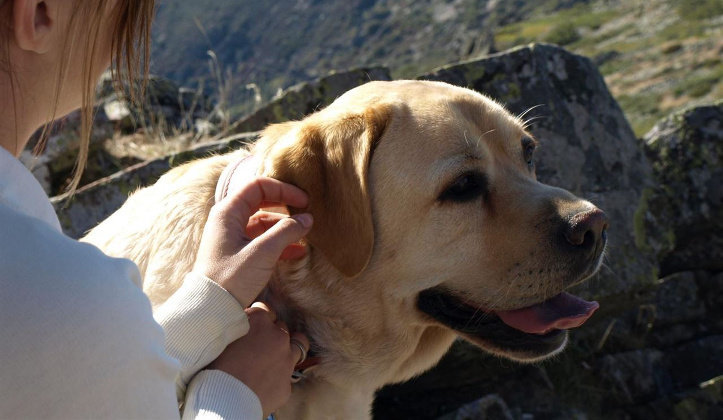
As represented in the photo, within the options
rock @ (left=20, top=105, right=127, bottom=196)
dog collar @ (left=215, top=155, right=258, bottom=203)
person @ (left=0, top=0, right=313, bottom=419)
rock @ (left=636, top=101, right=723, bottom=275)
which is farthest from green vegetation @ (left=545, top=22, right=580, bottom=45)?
person @ (left=0, top=0, right=313, bottom=419)

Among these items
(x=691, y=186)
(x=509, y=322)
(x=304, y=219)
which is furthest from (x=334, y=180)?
(x=691, y=186)

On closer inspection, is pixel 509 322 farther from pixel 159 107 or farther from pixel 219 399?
pixel 159 107

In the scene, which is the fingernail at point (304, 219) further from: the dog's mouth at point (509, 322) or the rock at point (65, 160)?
the rock at point (65, 160)

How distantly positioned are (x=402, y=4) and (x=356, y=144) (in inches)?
4821

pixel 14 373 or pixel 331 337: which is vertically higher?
pixel 14 373

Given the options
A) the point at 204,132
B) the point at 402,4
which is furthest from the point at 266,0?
the point at 204,132

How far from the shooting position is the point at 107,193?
4883 mm

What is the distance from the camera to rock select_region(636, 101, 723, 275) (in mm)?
5363

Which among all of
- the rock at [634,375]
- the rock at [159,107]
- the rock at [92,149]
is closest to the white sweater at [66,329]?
the rock at [634,375]

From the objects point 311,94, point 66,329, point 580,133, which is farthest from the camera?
point 311,94

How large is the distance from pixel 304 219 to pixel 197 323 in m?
0.54

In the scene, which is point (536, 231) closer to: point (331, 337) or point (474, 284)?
point (474, 284)

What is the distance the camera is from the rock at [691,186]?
536 cm

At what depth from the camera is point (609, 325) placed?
5066mm
